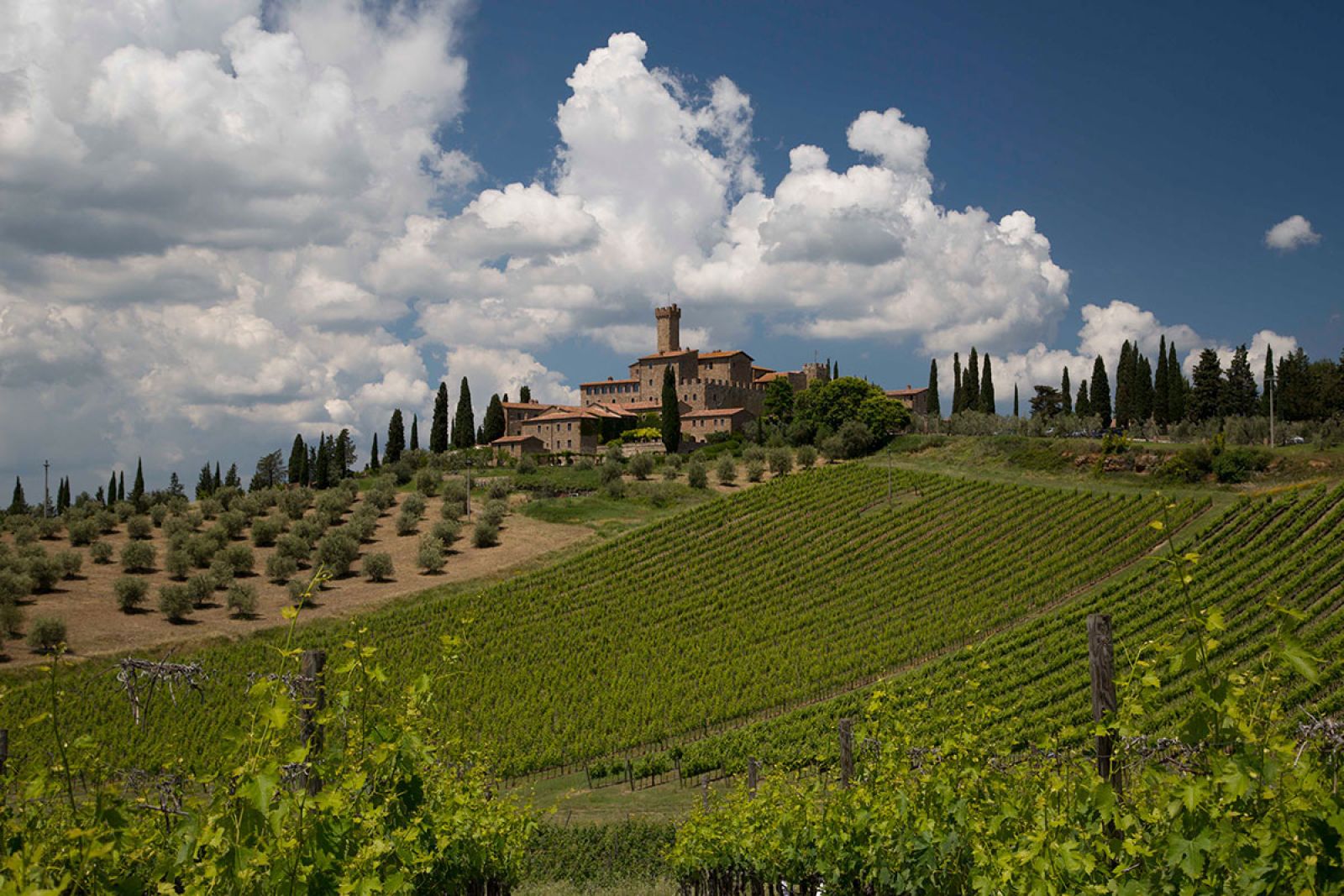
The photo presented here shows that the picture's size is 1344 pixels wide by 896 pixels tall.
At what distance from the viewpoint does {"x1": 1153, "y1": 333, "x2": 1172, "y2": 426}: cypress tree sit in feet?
258

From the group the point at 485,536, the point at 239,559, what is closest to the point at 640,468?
the point at 485,536

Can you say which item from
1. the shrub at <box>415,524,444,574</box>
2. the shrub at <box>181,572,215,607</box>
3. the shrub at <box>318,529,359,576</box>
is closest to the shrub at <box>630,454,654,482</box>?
the shrub at <box>415,524,444,574</box>

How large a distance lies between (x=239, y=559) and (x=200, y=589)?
20.4 ft

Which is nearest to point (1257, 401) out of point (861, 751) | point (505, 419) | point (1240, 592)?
point (1240, 592)

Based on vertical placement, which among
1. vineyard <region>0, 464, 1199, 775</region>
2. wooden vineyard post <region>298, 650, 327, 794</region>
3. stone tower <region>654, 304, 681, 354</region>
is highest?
stone tower <region>654, 304, 681, 354</region>

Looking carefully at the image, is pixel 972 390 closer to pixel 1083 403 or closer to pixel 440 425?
pixel 1083 403

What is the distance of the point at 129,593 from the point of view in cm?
5141

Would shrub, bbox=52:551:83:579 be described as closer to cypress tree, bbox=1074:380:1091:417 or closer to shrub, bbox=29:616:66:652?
shrub, bbox=29:616:66:652

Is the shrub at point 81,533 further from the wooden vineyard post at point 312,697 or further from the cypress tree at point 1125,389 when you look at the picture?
the cypress tree at point 1125,389

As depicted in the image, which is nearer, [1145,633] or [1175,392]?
[1145,633]

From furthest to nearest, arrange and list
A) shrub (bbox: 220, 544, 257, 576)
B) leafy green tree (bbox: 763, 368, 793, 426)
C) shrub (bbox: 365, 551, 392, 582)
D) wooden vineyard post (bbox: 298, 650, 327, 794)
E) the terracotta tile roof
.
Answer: the terracotta tile roof
leafy green tree (bbox: 763, 368, 793, 426)
shrub (bbox: 220, 544, 257, 576)
shrub (bbox: 365, 551, 392, 582)
wooden vineyard post (bbox: 298, 650, 327, 794)

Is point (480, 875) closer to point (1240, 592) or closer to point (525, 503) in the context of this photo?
point (1240, 592)

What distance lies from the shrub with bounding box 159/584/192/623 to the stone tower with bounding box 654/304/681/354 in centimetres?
7572

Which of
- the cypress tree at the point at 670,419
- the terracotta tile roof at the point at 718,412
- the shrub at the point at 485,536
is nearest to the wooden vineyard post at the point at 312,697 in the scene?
the shrub at the point at 485,536
